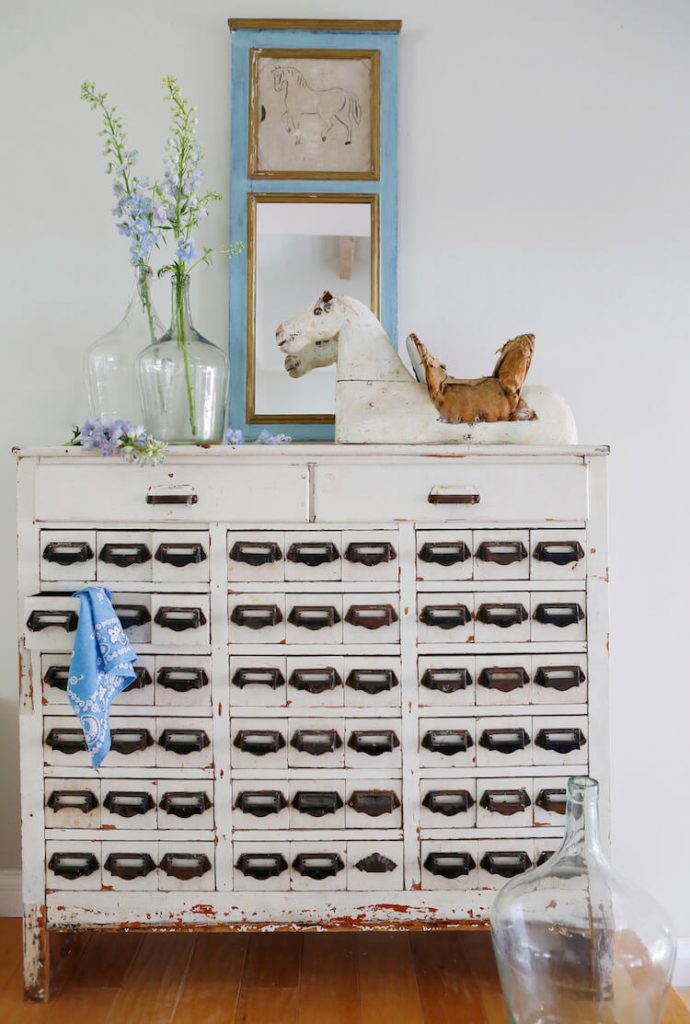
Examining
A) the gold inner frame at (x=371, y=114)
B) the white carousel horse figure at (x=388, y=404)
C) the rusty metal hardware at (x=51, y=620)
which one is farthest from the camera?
the gold inner frame at (x=371, y=114)

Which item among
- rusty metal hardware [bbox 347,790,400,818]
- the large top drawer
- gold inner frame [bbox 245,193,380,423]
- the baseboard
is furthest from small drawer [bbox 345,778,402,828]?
the baseboard

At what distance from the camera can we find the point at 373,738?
178cm

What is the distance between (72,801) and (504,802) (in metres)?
1.01

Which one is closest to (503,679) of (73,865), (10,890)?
(73,865)

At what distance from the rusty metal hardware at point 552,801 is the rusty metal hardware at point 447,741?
0.21m

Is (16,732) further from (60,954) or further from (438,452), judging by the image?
(438,452)

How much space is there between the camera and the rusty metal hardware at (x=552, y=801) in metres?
1.77

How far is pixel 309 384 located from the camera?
220 cm

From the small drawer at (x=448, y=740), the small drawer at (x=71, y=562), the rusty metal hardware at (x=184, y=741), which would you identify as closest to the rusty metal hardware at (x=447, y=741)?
the small drawer at (x=448, y=740)

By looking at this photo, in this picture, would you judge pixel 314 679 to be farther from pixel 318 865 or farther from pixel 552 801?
pixel 552 801

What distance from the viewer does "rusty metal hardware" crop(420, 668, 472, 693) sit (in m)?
1.77

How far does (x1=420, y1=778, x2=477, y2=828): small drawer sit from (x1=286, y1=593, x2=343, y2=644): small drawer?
16.0 inches

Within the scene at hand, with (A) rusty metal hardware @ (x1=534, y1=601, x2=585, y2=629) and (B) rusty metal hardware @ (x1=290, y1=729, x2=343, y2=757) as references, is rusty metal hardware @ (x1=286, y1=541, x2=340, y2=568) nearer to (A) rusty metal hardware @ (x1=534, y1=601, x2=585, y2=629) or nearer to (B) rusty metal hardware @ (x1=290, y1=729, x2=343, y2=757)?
(B) rusty metal hardware @ (x1=290, y1=729, x2=343, y2=757)

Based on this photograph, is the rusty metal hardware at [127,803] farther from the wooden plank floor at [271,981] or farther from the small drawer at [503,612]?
the small drawer at [503,612]
